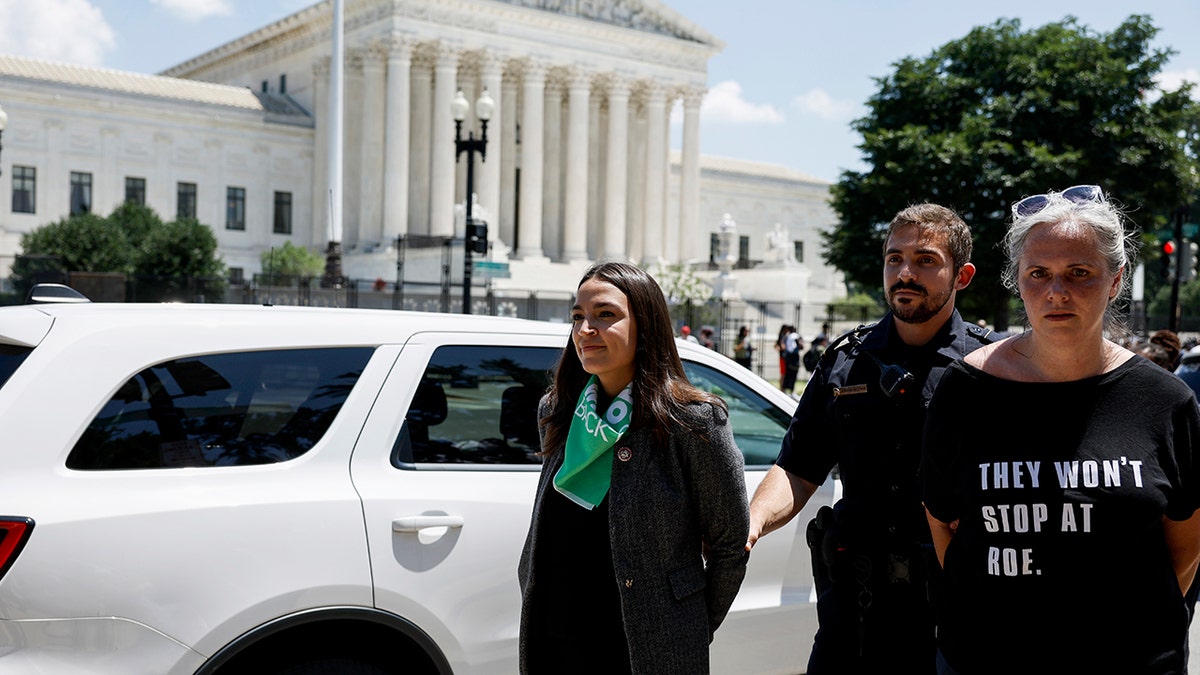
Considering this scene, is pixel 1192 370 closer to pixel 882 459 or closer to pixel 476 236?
pixel 882 459

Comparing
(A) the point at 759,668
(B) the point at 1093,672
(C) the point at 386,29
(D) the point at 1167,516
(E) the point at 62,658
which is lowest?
(A) the point at 759,668

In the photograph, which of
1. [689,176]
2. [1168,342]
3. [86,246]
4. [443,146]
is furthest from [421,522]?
[689,176]

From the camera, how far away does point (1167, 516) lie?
2.66m

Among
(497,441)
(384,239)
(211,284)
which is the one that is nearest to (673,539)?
(497,441)

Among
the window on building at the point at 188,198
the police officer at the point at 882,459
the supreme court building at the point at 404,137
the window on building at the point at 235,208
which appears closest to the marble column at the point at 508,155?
the supreme court building at the point at 404,137

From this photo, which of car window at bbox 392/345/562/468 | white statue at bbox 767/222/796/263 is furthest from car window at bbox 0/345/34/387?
white statue at bbox 767/222/796/263

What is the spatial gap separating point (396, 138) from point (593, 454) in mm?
58573

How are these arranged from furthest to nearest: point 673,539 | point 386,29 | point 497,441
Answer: point 386,29 < point 497,441 < point 673,539

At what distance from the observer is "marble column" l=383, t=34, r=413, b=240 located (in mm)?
59469

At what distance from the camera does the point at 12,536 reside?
3.31m

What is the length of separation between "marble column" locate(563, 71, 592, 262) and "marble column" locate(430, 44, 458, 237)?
7.19 m

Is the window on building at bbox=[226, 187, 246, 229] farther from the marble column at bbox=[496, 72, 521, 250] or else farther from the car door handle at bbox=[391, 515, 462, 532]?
the car door handle at bbox=[391, 515, 462, 532]

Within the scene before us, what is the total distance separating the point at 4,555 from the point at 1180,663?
2.96 metres

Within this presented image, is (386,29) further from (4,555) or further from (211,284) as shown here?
(4,555)
